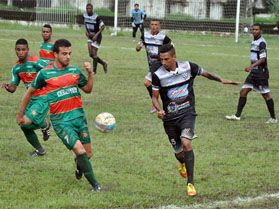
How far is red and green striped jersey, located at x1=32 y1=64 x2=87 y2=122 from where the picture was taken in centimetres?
834

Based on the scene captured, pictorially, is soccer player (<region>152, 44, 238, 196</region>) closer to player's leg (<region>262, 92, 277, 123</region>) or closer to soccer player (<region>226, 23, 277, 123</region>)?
soccer player (<region>226, 23, 277, 123</region>)

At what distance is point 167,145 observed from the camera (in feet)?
37.3

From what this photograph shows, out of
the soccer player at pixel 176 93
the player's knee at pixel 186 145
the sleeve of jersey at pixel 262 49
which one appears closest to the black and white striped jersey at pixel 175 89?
the soccer player at pixel 176 93

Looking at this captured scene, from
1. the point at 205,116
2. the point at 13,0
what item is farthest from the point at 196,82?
the point at 13,0

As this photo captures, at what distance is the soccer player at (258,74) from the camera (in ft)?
45.1

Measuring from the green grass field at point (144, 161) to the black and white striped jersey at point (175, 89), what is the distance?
0.97m

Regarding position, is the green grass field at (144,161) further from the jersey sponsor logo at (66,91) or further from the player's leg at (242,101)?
the jersey sponsor logo at (66,91)

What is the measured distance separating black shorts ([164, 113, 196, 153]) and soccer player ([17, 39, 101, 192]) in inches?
43.5

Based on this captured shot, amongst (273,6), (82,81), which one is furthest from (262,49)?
(273,6)

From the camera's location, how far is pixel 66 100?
328 inches

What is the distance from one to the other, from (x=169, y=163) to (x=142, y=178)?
1.04m

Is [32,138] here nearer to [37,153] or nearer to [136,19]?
[37,153]

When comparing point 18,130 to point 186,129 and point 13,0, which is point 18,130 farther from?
point 13,0

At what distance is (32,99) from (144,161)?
6.37ft
